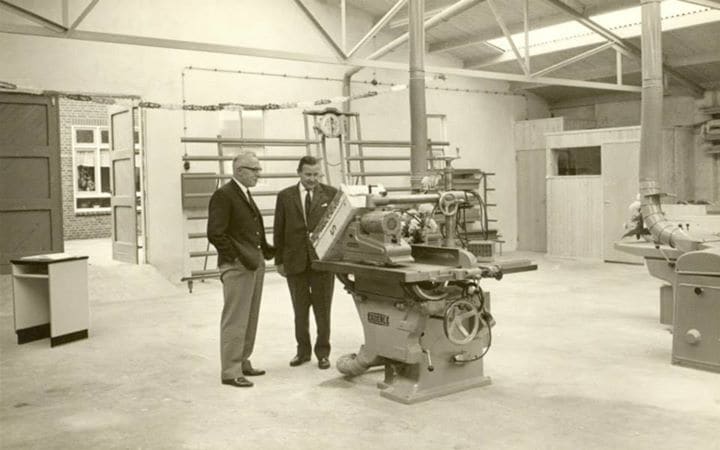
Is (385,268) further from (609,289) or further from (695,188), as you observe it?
(695,188)

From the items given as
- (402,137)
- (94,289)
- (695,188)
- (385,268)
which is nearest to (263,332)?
(385,268)

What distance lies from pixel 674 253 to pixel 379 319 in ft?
9.45

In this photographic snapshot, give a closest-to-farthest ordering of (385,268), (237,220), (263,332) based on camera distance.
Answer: (385,268) → (237,220) → (263,332)

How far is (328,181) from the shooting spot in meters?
10.3

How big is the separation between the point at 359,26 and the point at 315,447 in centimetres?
892

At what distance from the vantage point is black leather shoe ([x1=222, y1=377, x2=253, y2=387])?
4.81 meters

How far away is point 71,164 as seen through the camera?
15.5 meters

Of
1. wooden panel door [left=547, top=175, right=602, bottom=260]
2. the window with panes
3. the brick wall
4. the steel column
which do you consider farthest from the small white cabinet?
the window with panes

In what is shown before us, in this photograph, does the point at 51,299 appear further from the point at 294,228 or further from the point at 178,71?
the point at 178,71

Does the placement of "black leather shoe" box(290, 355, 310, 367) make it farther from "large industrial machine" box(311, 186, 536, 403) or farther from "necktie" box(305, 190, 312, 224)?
"necktie" box(305, 190, 312, 224)

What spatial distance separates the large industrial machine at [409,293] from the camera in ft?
14.2

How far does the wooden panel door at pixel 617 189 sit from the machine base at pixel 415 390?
7250 millimetres

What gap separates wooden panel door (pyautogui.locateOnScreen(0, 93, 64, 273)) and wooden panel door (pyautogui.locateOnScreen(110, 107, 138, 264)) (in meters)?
0.98

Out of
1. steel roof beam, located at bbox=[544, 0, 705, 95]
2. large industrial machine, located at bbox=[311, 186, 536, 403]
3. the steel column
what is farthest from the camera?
steel roof beam, located at bbox=[544, 0, 705, 95]
